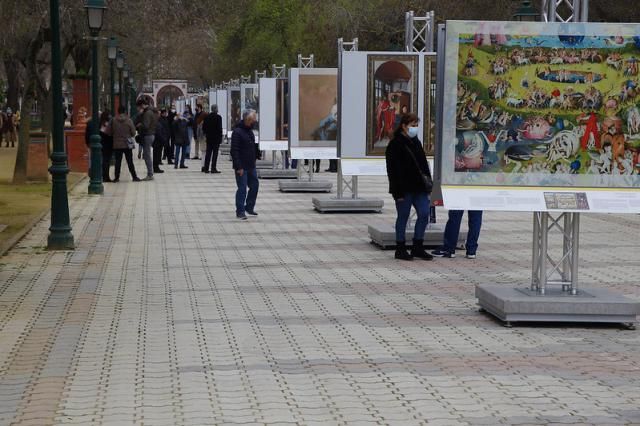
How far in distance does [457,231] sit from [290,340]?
566 cm

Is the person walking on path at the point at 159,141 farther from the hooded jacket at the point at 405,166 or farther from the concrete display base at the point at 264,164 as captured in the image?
the hooded jacket at the point at 405,166

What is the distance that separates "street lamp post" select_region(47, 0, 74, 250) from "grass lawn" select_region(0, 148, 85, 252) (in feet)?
2.26

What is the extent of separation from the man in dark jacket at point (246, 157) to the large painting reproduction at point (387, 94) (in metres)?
3.03

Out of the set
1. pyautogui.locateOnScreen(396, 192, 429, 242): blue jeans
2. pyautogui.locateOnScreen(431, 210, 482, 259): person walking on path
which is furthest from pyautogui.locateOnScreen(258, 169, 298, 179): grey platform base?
pyautogui.locateOnScreen(396, 192, 429, 242): blue jeans

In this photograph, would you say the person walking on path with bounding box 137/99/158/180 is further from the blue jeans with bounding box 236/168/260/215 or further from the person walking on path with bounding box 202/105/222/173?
the blue jeans with bounding box 236/168/260/215

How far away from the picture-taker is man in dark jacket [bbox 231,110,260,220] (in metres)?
20.0

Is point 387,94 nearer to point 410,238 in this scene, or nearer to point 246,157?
point 410,238

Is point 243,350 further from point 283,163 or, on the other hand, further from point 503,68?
point 283,163

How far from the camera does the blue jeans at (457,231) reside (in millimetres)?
14547

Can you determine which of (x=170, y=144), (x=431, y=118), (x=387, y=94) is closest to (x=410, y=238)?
(x=431, y=118)

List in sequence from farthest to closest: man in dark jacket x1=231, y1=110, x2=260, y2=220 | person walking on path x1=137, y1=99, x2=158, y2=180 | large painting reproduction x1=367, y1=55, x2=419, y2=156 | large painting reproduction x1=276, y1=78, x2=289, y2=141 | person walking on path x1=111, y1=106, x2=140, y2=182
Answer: person walking on path x1=137, y1=99, x2=158, y2=180 → person walking on path x1=111, y1=106, x2=140, y2=182 → large painting reproduction x1=276, y1=78, x2=289, y2=141 → man in dark jacket x1=231, y1=110, x2=260, y2=220 → large painting reproduction x1=367, y1=55, x2=419, y2=156

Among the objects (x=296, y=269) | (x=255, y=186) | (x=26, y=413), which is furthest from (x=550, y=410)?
(x=255, y=186)

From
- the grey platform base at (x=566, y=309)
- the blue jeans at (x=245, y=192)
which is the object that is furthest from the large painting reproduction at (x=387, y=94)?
the grey platform base at (x=566, y=309)

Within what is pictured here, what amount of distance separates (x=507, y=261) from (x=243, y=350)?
239 inches
